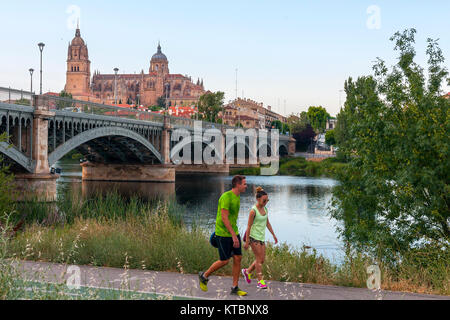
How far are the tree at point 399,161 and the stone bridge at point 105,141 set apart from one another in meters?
8.92

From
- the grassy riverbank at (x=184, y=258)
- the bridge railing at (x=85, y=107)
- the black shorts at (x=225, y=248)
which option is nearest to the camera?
the black shorts at (x=225, y=248)

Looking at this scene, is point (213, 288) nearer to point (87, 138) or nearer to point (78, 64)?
point (87, 138)

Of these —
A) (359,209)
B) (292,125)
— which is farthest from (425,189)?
(292,125)

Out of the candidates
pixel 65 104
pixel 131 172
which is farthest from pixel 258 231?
pixel 131 172

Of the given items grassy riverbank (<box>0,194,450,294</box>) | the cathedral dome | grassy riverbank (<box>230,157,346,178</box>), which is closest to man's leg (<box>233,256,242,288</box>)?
grassy riverbank (<box>0,194,450,294</box>)

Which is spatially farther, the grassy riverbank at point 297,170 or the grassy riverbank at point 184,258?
the grassy riverbank at point 297,170

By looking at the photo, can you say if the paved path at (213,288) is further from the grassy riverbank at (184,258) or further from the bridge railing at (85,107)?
the bridge railing at (85,107)

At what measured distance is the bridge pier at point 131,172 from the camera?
53.8 metres

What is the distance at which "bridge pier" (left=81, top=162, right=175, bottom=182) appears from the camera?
177ft

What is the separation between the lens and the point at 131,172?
177ft

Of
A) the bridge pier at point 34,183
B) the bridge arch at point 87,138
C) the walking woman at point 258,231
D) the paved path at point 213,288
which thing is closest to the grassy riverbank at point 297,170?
the bridge arch at point 87,138

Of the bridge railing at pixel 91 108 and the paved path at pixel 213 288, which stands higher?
the bridge railing at pixel 91 108

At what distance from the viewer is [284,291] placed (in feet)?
23.6

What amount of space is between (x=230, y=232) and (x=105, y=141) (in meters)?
38.9
